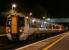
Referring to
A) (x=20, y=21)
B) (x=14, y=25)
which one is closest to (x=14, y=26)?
(x=14, y=25)

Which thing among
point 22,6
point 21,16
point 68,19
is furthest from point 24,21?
point 68,19

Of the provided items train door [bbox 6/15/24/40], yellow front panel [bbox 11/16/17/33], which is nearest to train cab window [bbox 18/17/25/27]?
train door [bbox 6/15/24/40]

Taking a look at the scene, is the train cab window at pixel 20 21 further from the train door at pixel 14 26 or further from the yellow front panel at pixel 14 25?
the yellow front panel at pixel 14 25

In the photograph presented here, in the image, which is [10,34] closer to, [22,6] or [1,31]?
[1,31]

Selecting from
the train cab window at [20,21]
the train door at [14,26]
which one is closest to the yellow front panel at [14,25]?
the train door at [14,26]

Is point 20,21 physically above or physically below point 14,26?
above

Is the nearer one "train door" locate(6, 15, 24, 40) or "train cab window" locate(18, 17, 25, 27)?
"train door" locate(6, 15, 24, 40)

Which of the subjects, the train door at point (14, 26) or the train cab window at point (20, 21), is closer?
the train door at point (14, 26)

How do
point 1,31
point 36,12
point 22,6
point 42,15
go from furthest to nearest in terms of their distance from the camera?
point 42,15
point 36,12
point 22,6
point 1,31

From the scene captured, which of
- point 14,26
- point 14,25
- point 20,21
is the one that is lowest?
point 14,26

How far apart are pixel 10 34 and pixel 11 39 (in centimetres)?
61

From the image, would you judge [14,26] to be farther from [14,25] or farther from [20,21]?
[20,21]

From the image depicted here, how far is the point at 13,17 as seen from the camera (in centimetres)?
2725

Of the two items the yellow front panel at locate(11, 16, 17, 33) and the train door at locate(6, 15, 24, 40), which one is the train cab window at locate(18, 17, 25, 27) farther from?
the yellow front panel at locate(11, 16, 17, 33)
